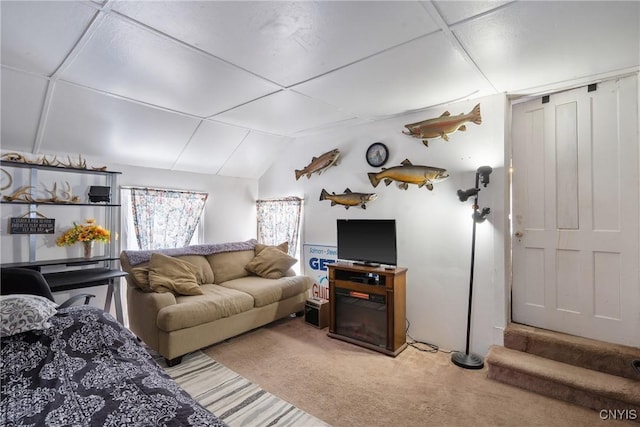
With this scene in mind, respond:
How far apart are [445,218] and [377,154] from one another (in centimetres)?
103

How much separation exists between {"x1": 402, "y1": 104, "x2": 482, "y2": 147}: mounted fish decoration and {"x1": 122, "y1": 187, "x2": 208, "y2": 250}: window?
2.96 metres

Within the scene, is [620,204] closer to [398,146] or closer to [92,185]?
[398,146]

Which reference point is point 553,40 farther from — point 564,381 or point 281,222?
point 281,222

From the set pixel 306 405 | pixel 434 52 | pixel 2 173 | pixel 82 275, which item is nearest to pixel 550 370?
pixel 306 405

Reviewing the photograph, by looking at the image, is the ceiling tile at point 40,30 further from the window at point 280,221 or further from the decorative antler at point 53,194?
the window at point 280,221

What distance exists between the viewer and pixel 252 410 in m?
2.07

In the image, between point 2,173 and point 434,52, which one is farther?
point 2,173

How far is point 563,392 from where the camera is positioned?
2160mm

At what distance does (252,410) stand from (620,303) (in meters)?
2.86

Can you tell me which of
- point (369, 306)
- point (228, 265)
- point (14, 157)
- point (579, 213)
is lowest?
point (369, 306)

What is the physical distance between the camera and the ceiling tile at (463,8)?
59.6 inches

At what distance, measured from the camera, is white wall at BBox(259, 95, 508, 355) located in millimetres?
2715

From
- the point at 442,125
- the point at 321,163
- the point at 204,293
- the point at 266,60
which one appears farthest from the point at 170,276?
the point at 442,125

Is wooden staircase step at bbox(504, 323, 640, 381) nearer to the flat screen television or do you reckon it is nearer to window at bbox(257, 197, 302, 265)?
the flat screen television
